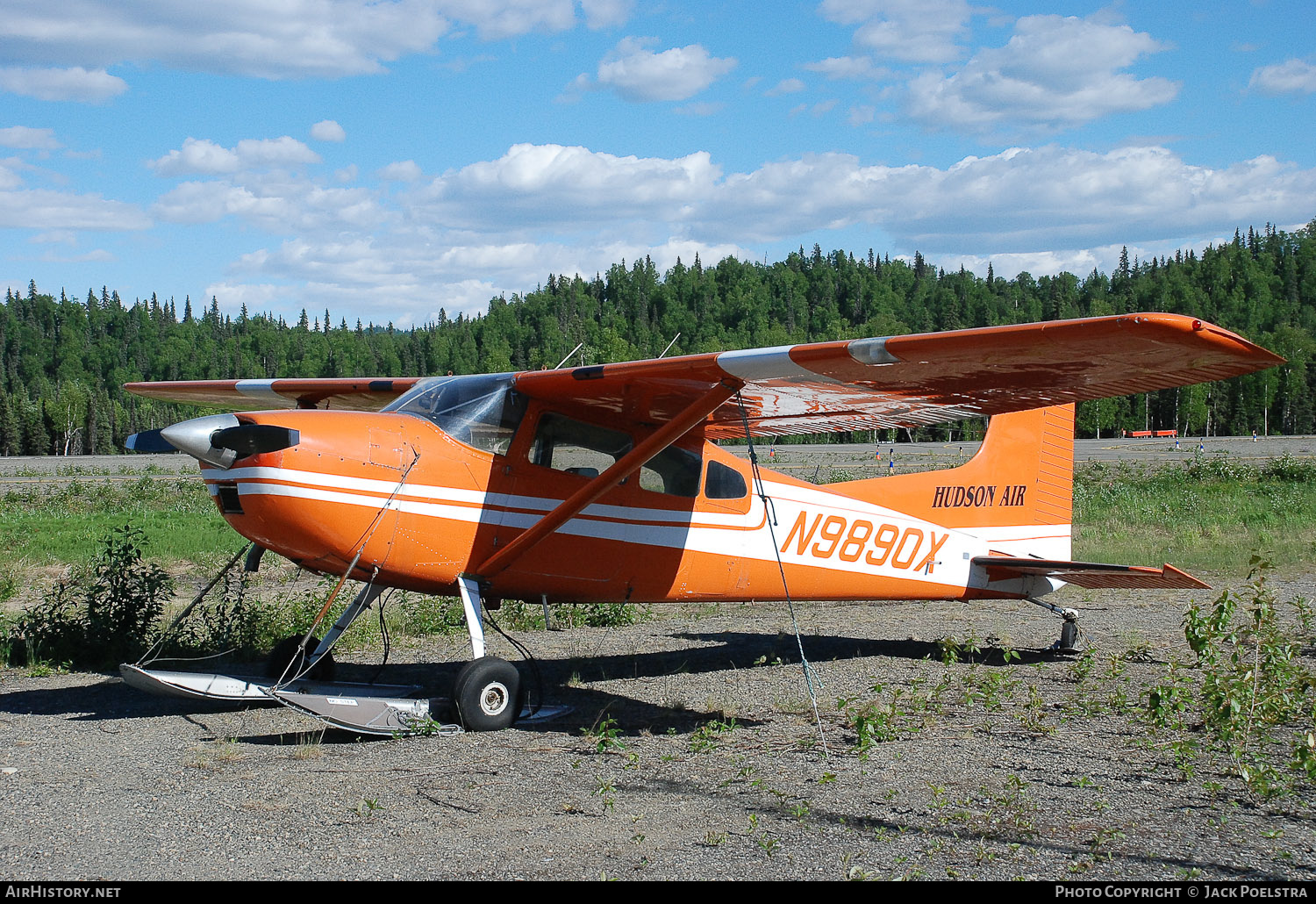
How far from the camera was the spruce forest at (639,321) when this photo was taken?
12125 centimetres

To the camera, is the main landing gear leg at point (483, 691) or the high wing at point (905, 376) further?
the main landing gear leg at point (483, 691)

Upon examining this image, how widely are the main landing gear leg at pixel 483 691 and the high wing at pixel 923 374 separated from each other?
6.16 feet

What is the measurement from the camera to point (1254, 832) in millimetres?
4355

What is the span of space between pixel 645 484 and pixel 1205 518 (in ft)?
50.5

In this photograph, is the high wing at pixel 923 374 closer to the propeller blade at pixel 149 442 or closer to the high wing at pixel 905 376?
the high wing at pixel 905 376

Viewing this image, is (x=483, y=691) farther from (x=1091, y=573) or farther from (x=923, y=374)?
(x=1091, y=573)

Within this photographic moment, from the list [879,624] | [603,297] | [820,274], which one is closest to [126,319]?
[603,297]

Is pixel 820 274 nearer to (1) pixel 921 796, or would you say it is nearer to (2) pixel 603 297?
(2) pixel 603 297

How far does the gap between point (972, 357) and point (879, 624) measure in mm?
5885

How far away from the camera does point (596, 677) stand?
8680 millimetres

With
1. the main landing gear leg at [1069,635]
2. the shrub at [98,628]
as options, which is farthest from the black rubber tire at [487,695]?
the main landing gear leg at [1069,635]

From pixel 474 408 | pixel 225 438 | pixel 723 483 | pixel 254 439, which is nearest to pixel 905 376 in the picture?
pixel 723 483

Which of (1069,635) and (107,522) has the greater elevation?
(1069,635)
